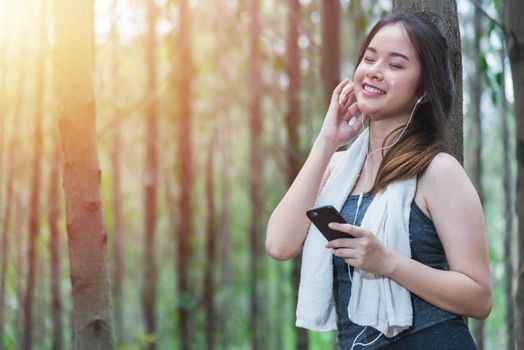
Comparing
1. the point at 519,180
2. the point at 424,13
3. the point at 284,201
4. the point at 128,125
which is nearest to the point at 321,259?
the point at 284,201

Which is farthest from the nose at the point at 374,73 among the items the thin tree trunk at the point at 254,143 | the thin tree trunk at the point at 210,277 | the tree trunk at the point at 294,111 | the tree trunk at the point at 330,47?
the thin tree trunk at the point at 210,277

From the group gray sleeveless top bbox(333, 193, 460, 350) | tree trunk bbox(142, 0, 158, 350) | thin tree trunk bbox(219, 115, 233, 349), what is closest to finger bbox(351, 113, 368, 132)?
gray sleeveless top bbox(333, 193, 460, 350)

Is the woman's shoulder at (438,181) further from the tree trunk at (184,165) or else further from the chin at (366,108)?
the tree trunk at (184,165)

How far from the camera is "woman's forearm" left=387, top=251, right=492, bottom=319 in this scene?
221 cm

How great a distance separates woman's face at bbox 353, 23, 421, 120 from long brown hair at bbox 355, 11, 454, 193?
0.02 metres

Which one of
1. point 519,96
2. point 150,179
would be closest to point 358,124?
point 519,96

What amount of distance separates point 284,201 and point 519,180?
164 centimetres

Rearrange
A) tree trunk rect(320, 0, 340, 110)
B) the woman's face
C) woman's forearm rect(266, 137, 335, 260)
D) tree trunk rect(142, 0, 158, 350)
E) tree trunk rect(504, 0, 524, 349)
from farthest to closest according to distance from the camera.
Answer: tree trunk rect(142, 0, 158, 350) → tree trunk rect(320, 0, 340, 110) → tree trunk rect(504, 0, 524, 349) → woman's forearm rect(266, 137, 335, 260) → the woman's face

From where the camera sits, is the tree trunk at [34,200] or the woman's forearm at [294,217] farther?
the tree trunk at [34,200]

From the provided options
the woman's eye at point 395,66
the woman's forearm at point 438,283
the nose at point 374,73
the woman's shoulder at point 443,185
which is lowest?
the woman's forearm at point 438,283

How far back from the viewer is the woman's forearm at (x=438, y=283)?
221 cm

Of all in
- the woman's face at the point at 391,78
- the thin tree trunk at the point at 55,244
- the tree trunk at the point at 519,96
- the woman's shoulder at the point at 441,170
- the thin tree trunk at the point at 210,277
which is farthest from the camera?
the thin tree trunk at the point at 210,277

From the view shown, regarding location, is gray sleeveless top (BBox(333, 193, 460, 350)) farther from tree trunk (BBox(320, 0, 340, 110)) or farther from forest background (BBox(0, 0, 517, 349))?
tree trunk (BBox(320, 0, 340, 110))

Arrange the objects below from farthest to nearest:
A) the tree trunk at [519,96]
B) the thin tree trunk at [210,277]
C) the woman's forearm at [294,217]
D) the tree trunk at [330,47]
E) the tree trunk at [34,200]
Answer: the thin tree trunk at [210,277] < the tree trunk at [34,200] < the tree trunk at [330,47] < the tree trunk at [519,96] < the woman's forearm at [294,217]
